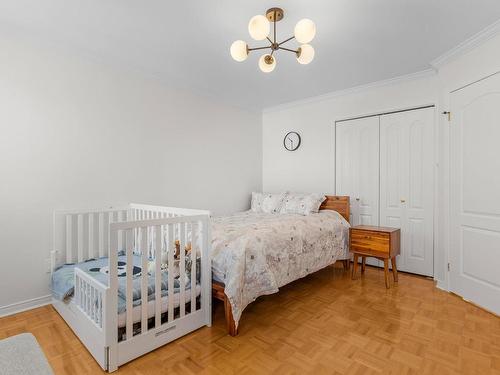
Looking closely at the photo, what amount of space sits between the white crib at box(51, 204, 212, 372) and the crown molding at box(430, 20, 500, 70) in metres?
2.84

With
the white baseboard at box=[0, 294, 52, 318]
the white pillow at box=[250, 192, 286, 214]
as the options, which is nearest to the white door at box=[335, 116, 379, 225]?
the white pillow at box=[250, 192, 286, 214]

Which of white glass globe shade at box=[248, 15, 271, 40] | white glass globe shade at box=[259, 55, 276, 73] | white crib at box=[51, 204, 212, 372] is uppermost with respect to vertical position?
white glass globe shade at box=[248, 15, 271, 40]

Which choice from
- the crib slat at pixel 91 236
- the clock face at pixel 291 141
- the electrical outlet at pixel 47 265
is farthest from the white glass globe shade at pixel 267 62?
the electrical outlet at pixel 47 265

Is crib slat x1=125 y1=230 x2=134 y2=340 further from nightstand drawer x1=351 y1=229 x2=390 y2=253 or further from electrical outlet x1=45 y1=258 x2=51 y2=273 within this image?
nightstand drawer x1=351 y1=229 x2=390 y2=253

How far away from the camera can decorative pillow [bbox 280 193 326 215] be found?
366 cm

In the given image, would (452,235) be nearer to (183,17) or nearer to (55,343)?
(183,17)

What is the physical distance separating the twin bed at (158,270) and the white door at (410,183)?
1116mm

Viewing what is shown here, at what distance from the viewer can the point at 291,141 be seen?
14.9 ft

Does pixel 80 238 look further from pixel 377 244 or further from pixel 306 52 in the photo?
pixel 377 244

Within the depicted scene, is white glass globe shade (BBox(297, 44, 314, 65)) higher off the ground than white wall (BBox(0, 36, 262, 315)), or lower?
higher

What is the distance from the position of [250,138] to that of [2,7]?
328 centimetres

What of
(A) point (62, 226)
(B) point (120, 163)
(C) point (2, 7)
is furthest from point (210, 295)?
(C) point (2, 7)

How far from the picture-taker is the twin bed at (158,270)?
1.75m

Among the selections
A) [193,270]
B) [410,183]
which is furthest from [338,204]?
[193,270]
